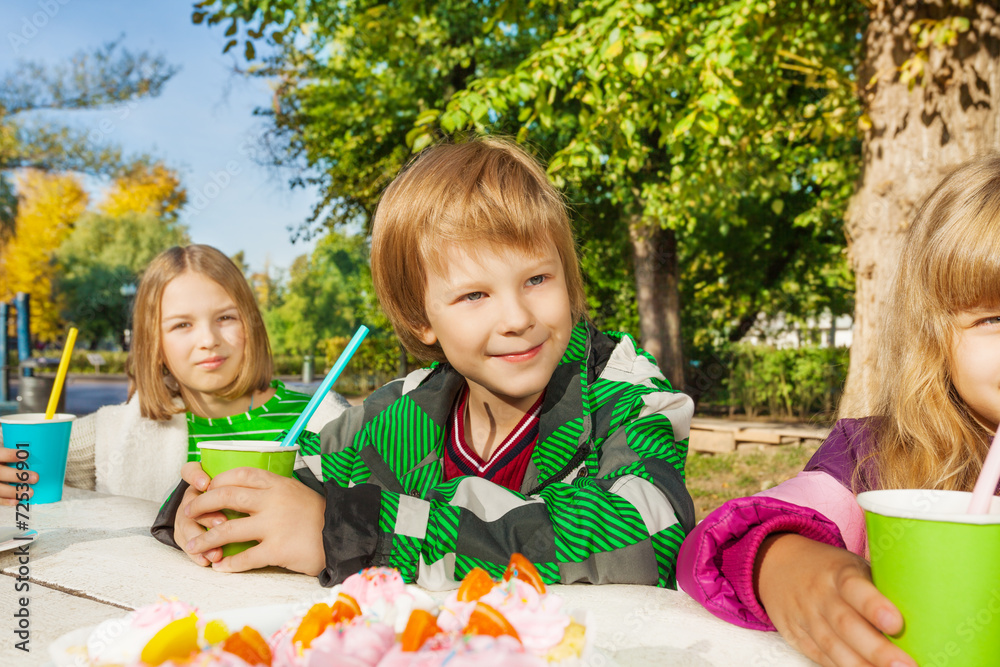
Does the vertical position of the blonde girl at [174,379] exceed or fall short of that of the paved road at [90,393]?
it exceeds it

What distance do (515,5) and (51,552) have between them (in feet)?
17.8

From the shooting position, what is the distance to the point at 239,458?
129cm

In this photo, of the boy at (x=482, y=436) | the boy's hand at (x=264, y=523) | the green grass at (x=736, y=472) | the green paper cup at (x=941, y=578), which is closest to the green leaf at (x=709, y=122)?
the green grass at (x=736, y=472)

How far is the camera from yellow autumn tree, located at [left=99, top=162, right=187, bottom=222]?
2925 cm

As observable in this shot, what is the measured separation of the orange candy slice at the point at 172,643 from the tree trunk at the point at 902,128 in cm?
371

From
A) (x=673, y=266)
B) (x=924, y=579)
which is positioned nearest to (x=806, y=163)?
(x=673, y=266)

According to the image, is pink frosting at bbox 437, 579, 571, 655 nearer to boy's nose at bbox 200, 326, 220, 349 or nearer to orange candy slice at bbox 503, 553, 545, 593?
orange candy slice at bbox 503, 553, 545, 593

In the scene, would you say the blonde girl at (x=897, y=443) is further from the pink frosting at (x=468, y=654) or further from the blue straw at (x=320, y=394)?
the blue straw at (x=320, y=394)

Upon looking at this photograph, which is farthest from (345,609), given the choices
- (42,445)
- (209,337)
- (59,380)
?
(209,337)

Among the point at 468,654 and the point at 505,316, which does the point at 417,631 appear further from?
the point at 505,316

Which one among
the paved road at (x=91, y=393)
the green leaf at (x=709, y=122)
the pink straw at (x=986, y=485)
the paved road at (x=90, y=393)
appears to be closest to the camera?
the pink straw at (x=986, y=485)

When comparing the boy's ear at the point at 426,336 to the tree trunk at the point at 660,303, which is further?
the tree trunk at the point at 660,303

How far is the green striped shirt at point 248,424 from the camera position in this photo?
2.55m

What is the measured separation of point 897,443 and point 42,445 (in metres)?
1.89
